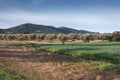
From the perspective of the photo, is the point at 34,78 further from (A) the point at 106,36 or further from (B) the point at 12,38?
(B) the point at 12,38

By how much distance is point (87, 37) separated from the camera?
110m

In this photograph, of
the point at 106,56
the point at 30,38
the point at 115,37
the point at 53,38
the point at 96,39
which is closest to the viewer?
the point at 106,56

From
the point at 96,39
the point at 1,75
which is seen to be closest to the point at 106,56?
the point at 1,75

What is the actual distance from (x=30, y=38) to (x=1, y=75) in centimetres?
11915

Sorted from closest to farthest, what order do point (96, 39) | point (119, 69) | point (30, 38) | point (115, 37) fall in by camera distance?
point (119, 69)
point (115, 37)
point (96, 39)
point (30, 38)

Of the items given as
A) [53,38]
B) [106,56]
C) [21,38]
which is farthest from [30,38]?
[106,56]

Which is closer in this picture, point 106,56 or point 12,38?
point 106,56

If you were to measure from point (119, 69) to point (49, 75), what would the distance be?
7011 millimetres

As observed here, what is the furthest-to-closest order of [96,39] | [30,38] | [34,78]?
[30,38]
[96,39]
[34,78]

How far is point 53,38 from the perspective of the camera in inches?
4975

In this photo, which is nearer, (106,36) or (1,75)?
(1,75)

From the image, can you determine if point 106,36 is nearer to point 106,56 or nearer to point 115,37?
point 115,37

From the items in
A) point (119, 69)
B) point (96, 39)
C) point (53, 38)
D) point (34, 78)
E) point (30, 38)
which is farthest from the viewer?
point (30, 38)

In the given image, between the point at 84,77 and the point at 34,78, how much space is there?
12.5 ft
